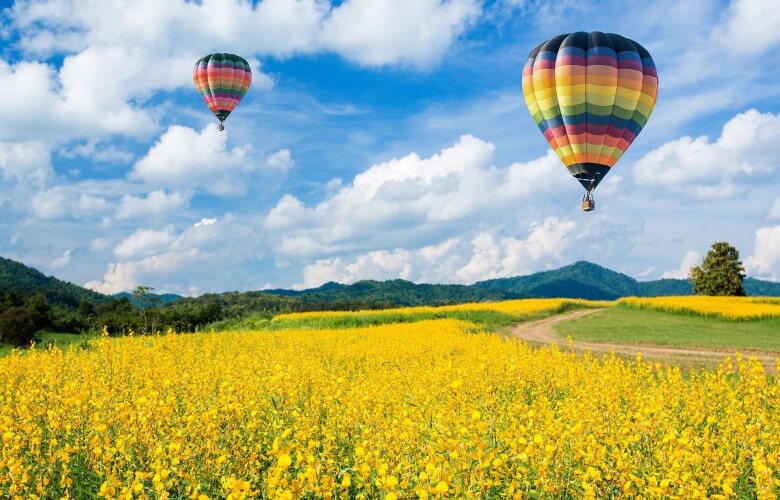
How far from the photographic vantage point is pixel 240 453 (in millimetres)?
5707

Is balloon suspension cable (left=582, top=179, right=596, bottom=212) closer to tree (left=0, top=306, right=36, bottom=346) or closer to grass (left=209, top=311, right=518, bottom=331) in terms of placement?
grass (left=209, top=311, right=518, bottom=331)

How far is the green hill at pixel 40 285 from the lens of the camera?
90.5 m

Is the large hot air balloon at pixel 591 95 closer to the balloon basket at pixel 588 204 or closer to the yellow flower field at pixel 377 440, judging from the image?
the balloon basket at pixel 588 204

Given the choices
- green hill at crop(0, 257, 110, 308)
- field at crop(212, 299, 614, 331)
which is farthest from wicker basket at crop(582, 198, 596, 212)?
green hill at crop(0, 257, 110, 308)

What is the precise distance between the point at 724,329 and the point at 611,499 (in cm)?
3426

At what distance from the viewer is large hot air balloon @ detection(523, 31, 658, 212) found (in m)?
22.7

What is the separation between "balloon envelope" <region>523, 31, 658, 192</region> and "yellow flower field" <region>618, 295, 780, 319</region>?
80.6 ft

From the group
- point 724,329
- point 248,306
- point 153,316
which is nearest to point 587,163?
point 724,329

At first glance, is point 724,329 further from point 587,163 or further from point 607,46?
point 607,46

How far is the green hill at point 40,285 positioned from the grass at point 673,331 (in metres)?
77.7

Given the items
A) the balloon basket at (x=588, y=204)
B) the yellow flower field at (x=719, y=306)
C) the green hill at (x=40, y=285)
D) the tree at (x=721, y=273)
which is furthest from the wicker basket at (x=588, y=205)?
the green hill at (x=40, y=285)

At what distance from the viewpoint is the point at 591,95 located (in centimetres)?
2264

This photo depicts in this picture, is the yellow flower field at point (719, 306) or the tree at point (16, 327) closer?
the tree at point (16, 327)

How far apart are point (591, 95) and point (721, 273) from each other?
53.5m
